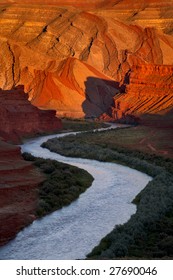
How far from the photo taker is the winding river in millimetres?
31109

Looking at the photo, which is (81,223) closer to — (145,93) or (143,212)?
(143,212)

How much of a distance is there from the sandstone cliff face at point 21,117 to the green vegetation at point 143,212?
35.2ft

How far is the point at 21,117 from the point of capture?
91.8 meters

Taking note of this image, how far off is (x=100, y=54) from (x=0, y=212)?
16023cm

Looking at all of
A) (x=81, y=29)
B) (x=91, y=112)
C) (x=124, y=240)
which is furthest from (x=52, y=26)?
(x=124, y=240)

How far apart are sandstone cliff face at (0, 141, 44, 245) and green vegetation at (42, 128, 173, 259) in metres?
5.50

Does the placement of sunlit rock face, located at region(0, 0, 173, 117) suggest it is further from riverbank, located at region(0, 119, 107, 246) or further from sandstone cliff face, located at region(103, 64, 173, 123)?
riverbank, located at region(0, 119, 107, 246)

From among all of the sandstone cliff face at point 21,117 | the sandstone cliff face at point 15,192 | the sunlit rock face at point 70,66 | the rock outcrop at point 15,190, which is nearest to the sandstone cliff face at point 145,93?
the sunlit rock face at point 70,66

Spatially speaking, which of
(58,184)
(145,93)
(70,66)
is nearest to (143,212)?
(58,184)

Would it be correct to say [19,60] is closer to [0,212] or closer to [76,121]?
[76,121]

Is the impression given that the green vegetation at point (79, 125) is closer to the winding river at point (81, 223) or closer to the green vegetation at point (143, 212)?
the green vegetation at point (143, 212)

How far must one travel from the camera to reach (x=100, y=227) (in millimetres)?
35688

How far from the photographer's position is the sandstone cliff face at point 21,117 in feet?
278
